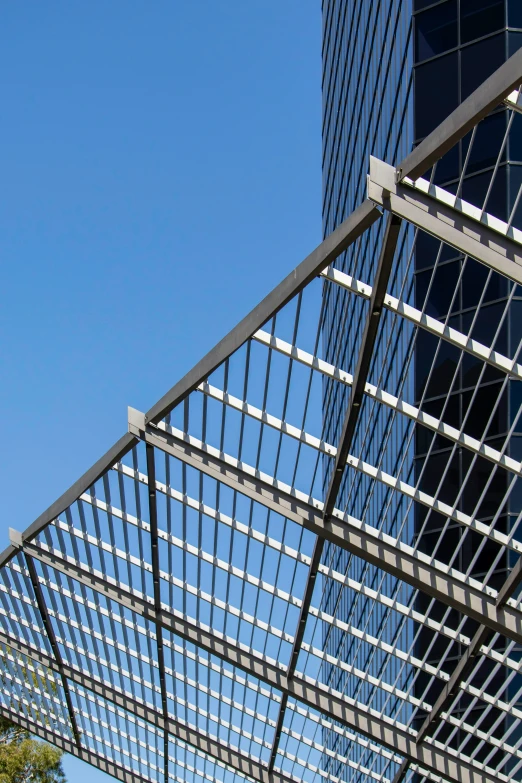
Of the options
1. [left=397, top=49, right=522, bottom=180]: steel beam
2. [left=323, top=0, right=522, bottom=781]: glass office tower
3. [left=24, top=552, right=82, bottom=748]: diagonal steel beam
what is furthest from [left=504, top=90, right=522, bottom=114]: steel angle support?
[left=24, top=552, right=82, bottom=748]: diagonal steel beam

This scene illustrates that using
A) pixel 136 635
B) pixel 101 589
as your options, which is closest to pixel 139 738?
pixel 136 635

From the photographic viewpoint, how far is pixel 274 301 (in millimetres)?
16609

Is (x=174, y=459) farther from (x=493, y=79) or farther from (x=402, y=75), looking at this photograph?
(x=402, y=75)

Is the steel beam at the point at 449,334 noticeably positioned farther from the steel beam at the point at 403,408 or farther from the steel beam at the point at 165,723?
the steel beam at the point at 165,723

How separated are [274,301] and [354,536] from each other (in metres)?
5.45

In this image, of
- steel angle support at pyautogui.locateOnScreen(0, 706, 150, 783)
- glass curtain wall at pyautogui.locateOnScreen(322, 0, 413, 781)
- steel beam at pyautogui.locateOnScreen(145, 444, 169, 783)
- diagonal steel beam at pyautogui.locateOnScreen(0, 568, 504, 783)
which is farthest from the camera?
steel angle support at pyautogui.locateOnScreen(0, 706, 150, 783)

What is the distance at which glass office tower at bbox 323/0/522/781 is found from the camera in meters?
22.4

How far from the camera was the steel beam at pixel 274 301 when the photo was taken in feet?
48.1

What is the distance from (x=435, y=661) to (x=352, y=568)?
1779cm

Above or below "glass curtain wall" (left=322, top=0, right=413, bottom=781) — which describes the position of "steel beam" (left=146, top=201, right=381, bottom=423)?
below

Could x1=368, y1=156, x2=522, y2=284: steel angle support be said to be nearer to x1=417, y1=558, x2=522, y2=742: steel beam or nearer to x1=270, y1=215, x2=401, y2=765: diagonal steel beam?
x1=270, y1=215, x2=401, y2=765: diagonal steel beam

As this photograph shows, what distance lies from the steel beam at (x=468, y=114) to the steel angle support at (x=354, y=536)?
321 inches

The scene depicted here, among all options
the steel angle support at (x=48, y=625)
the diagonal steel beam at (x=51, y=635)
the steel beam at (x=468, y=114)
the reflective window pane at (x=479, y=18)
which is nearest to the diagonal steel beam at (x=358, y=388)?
the steel beam at (x=468, y=114)

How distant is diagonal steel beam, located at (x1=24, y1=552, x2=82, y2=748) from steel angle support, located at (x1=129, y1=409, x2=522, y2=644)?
809cm
